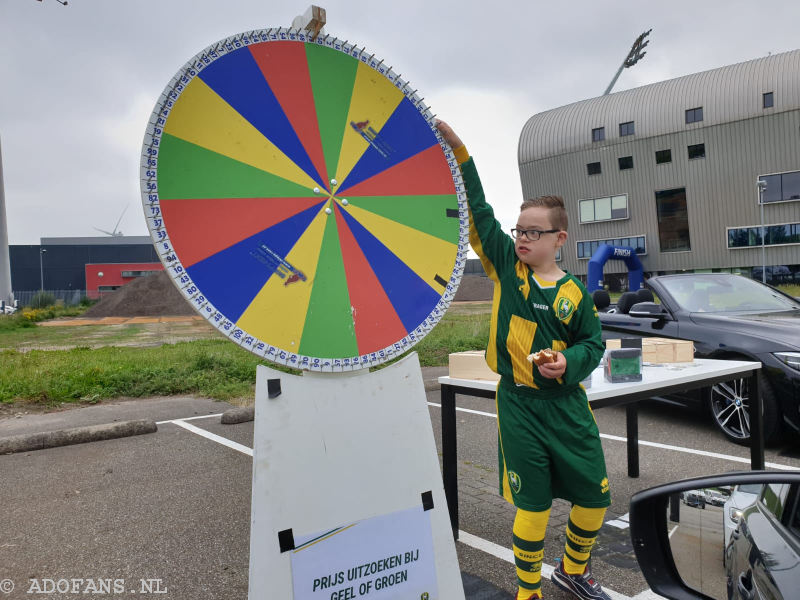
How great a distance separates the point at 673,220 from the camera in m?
39.4

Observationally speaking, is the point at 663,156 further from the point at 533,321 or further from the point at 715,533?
the point at 715,533

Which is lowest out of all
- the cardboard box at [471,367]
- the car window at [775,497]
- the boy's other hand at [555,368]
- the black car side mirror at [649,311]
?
the car window at [775,497]

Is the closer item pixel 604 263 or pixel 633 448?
pixel 633 448

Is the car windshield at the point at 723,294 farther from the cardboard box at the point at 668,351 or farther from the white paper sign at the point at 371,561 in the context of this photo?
the white paper sign at the point at 371,561

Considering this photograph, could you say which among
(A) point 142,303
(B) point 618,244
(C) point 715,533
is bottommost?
(C) point 715,533

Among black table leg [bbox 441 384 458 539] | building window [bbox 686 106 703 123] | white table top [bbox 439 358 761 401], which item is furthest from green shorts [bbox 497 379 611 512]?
building window [bbox 686 106 703 123]

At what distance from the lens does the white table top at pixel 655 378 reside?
3.10 m

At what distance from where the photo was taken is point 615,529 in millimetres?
3646

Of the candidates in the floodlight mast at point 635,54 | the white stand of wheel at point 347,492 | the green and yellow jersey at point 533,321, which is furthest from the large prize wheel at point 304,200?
the floodlight mast at point 635,54

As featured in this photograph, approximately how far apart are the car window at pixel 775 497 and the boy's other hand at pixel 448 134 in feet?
5.71

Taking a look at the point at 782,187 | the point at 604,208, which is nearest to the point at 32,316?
the point at 604,208

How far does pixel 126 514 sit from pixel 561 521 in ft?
9.64

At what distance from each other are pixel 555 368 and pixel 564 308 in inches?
13.0

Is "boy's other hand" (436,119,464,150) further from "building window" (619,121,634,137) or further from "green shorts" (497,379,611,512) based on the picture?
"building window" (619,121,634,137)
